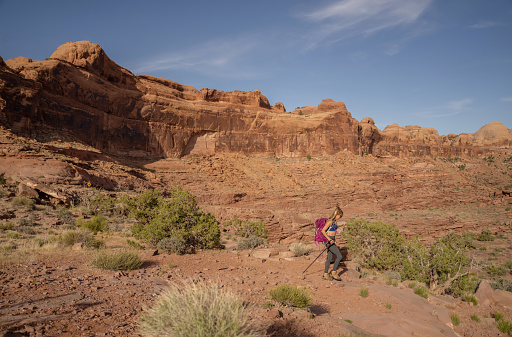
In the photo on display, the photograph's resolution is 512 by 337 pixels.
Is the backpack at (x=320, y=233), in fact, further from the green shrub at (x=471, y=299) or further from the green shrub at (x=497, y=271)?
the green shrub at (x=497, y=271)

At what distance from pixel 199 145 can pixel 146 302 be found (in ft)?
138

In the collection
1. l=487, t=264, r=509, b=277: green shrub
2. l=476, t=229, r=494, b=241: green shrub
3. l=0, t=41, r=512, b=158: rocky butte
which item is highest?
l=0, t=41, r=512, b=158: rocky butte

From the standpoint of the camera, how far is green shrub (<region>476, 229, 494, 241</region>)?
22.5 meters

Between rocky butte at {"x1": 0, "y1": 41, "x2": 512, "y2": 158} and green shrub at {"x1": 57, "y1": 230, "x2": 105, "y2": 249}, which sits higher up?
rocky butte at {"x1": 0, "y1": 41, "x2": 512, "y2": 158}

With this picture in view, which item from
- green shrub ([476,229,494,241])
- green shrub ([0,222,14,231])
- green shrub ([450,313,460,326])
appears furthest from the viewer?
green shrub ([476,229,494,241])

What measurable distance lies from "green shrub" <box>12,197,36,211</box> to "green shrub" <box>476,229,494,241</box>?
101ft

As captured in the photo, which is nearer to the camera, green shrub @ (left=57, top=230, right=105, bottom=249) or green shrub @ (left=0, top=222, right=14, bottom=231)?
green shrub @ (left=57, top=230, right=105, bottom=249)

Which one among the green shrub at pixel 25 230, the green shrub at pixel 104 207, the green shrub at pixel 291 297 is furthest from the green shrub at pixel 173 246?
the green shrub at pixel 104 207

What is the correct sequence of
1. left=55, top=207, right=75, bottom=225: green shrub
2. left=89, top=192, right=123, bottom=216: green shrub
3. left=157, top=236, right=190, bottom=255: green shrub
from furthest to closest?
left=89, top=192, right=123, bottom=216: green shrub
left=55, top=207, right=75, bottom=225: green shrub
left=157, top=236, right=190, bottom=255: green shrub

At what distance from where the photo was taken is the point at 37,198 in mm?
16516

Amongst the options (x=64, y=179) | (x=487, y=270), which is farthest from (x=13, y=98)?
(x=487, y=270)

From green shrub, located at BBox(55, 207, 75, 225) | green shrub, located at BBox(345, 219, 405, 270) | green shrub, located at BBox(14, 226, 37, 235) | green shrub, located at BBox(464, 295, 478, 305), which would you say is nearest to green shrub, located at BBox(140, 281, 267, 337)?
green shrub, located at BBox(464, 295, 478, 305)

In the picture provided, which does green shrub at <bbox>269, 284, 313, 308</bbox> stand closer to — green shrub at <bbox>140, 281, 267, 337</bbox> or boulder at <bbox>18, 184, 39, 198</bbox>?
green shrub at <bbox>140, 281, 267, 337</bbox>

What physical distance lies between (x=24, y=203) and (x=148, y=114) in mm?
28464
